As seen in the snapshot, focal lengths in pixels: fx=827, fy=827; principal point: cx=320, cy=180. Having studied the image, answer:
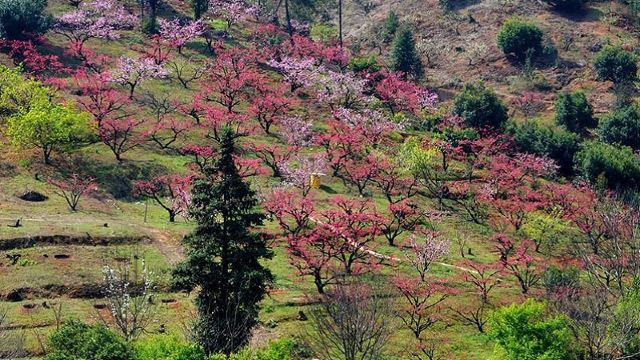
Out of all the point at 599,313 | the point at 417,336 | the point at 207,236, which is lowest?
the point at 417,336

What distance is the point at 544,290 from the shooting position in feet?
216

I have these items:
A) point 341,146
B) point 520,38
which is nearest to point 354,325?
point 341,146

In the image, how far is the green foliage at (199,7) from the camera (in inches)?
4749

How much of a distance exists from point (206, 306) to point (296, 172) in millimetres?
31379

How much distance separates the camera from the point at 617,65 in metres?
116

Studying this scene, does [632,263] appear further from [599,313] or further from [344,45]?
[344,45]

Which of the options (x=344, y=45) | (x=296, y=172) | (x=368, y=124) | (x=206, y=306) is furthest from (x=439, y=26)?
(x=206, y=306)

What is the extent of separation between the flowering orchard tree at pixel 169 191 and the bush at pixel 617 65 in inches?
2571

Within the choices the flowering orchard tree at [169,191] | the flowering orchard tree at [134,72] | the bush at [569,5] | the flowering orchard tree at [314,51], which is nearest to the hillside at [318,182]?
the flowering orchard tree at [169,191]

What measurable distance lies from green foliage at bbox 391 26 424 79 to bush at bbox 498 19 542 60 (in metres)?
14.0

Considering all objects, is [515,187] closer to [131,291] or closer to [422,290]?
[422,290]

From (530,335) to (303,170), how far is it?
3700cm

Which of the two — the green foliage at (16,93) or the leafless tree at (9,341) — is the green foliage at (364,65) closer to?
the green foliage at (16,93)

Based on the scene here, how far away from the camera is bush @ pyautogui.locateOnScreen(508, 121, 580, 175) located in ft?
331
